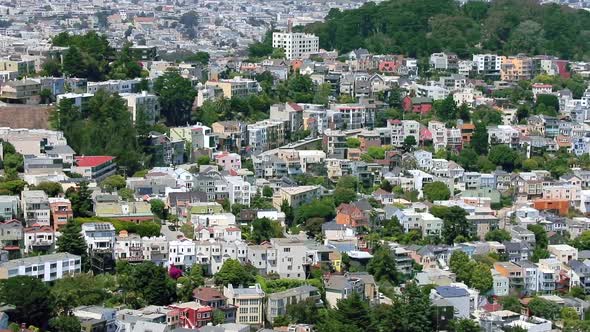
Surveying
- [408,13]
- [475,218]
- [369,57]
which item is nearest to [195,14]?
[408,13]

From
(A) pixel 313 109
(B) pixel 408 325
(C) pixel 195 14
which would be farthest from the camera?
(C) pixel 195 14

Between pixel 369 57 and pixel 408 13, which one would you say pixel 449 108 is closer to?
pixel 369 57

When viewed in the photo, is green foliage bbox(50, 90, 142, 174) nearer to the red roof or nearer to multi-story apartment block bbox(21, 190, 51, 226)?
the red roof

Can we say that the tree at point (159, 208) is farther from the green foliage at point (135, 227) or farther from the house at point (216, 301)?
the house at point (216, 301)

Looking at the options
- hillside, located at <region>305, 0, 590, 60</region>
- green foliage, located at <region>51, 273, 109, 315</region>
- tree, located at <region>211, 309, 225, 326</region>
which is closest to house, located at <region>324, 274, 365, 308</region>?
tree, located at <region>211, 309, 225, 326</region>

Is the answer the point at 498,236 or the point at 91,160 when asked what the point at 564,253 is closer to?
the point at 498,236

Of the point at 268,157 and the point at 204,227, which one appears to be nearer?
the point at 204,227
